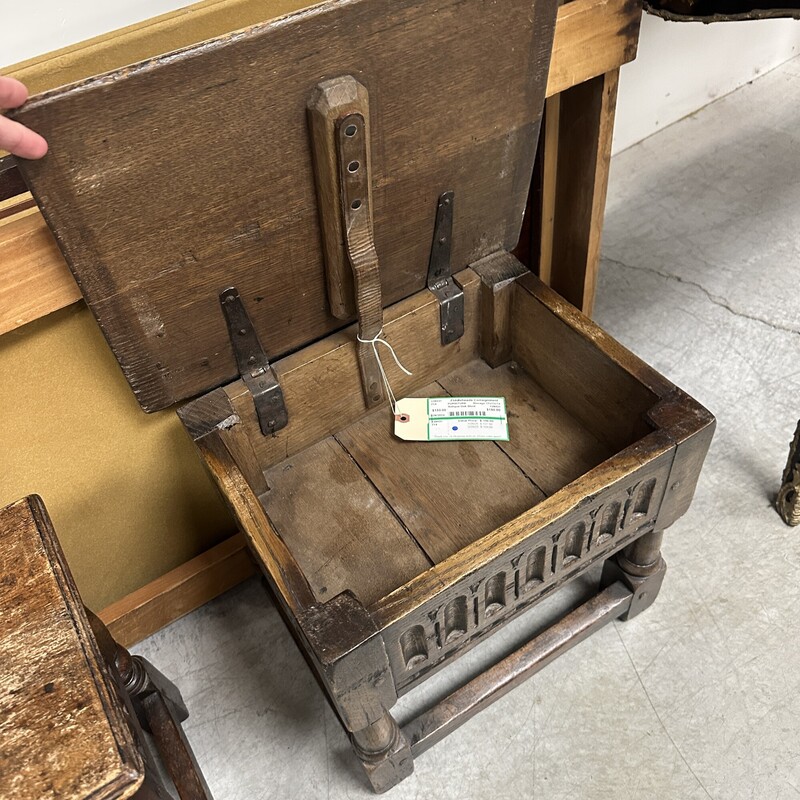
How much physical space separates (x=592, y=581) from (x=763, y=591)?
31cm

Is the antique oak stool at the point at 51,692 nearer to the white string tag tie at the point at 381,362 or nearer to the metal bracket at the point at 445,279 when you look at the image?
the white string tag tie at the point at 381,362

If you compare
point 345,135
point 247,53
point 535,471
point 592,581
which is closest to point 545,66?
point 345,135

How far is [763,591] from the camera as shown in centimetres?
138

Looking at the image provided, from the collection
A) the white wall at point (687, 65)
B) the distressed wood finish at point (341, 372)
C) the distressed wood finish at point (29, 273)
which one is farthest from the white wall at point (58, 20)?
the white wall at point (687, 65)

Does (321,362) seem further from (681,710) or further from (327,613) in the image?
(681,710)

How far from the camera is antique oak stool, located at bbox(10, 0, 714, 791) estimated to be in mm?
729

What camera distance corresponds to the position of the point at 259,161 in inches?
31.1

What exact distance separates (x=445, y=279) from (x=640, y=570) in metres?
0.59

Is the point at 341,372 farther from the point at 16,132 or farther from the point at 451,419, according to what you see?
the point at 16,132

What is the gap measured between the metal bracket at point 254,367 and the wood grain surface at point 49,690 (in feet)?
1.05

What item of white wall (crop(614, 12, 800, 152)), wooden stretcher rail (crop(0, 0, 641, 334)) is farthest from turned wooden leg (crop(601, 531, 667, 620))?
white wall (crop(614, 12, 800, 152))

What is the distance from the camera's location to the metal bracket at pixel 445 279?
1033 millimetres

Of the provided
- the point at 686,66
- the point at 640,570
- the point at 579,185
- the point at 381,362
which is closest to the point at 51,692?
the point at 381,362

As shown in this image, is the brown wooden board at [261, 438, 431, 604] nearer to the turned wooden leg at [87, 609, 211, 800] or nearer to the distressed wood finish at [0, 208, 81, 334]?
the turned wooden leg at [87, 609, 211, 800]
